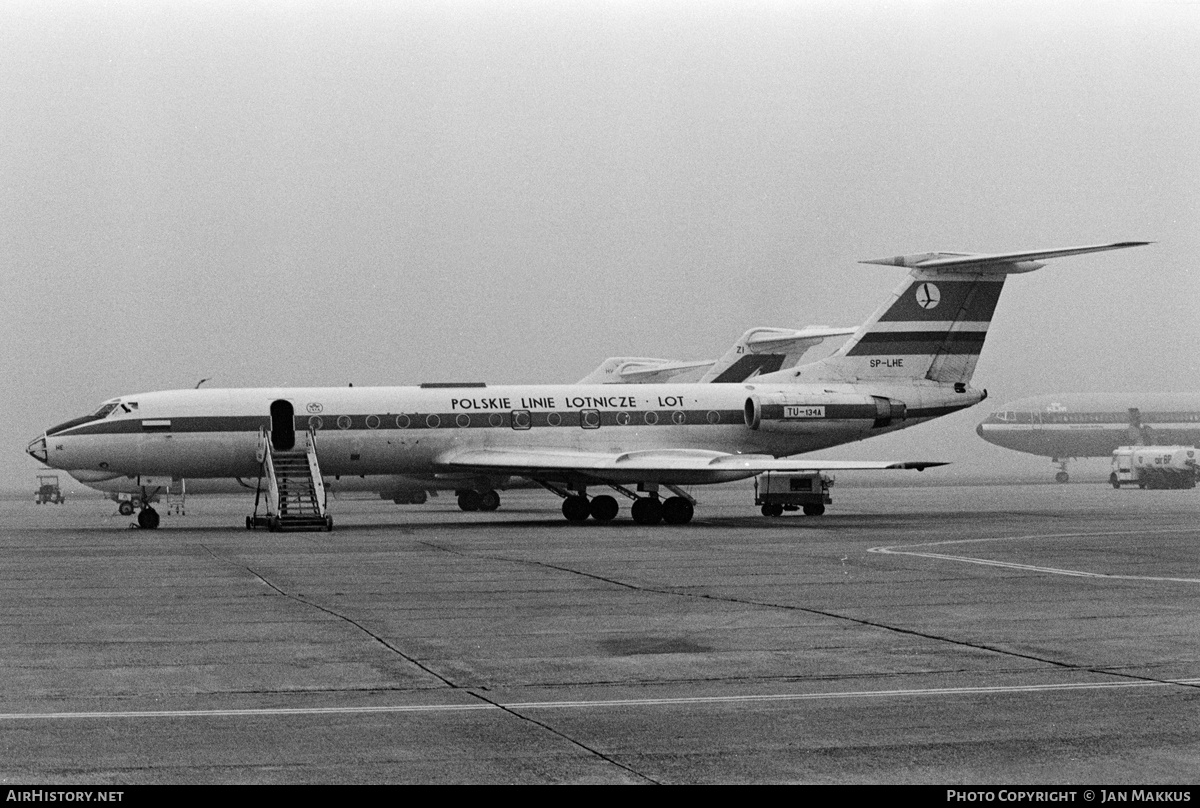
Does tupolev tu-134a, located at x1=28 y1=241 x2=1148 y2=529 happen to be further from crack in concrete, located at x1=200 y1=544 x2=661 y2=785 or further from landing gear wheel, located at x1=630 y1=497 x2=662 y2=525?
crack in concrete, located at x1=200 y1=544 x2=661 y2=785

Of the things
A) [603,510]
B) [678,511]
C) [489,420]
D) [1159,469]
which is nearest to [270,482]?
[489,420]

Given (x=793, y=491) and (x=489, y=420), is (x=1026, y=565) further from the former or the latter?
(x=489, y=420)

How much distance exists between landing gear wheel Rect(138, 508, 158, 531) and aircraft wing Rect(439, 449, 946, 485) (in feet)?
23.0

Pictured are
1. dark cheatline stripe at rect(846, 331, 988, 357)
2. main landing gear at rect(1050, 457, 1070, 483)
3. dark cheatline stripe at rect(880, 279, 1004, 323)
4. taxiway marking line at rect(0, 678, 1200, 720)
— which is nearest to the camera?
taxiway marking line at rect(0, 678, 1200, 720)

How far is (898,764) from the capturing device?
7449 mm

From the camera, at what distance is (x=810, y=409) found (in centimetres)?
3609

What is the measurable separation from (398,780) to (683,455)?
27263mm

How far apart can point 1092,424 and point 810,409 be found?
185 feet

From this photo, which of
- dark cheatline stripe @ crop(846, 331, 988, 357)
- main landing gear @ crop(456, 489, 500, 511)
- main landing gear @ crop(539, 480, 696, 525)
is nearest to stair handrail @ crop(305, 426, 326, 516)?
main landing gear @ crop(539, 480, 696, 525)

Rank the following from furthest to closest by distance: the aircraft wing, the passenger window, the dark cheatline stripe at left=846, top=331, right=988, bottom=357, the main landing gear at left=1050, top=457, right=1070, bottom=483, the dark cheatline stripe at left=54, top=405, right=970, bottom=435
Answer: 1. the main landing gear at left=1050, top=457, right=1070, bottom=483
2. the dark cheatline stripe at left=846, top=331, right=988, bottom=357
3. the passenger window
4. the dark cheatline stripe at left=54, top=405, right=970, bottom=435
5. the aircraft wing

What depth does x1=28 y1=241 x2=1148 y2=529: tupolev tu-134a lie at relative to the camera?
34.8 metres

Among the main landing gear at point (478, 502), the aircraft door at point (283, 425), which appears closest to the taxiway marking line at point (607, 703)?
the aircraft door at point (283, 425)

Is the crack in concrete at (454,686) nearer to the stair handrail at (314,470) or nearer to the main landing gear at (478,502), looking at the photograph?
the stair handrail at (314,470)
